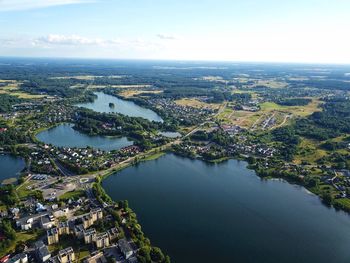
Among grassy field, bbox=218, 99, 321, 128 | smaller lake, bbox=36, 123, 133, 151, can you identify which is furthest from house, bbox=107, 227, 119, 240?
grassy field, bbox=218, 99, 321, 128

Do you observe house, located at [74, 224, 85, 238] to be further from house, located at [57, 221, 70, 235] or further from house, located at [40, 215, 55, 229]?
house, located at [40, 215, 55, 229]

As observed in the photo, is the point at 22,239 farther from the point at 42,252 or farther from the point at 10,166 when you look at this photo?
the point at 10,166

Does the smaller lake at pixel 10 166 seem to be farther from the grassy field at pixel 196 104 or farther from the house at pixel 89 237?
the grassy field at pixel 196 104

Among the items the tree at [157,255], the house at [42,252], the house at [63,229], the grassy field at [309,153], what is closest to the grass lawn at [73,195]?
the house at [63,229]

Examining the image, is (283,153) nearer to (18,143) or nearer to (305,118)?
(305,118)

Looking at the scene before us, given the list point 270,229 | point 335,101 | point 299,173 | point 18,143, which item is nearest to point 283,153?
point 299,173

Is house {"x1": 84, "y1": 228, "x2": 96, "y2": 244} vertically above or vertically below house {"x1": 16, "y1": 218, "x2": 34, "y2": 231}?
above
